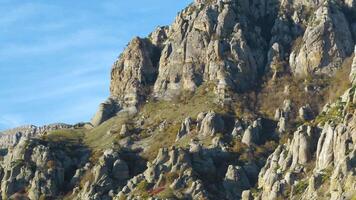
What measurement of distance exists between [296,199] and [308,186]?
367cm

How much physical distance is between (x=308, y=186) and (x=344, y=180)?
11993 mm

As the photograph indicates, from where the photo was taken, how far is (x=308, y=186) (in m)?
196

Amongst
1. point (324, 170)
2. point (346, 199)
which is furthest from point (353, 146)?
point (346, 199)

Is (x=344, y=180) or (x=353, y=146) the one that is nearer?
(x=344, y=180)

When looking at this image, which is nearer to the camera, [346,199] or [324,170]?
[346,199]

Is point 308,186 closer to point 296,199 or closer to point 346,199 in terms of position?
point 296,199

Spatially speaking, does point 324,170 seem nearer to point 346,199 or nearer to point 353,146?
point 353,146

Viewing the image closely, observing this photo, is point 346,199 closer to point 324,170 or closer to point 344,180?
point 344,180

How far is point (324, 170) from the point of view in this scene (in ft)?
656

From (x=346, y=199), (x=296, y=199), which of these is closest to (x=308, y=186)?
(x=296, y=199)

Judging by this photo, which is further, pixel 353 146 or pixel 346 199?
pixel 353 146

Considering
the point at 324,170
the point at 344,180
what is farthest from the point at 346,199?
the point at 324,170

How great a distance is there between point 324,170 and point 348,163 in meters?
11.8

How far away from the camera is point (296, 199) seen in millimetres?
195750
